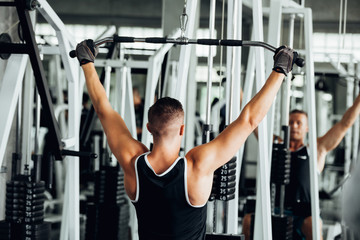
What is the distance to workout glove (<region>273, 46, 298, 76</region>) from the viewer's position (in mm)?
2256

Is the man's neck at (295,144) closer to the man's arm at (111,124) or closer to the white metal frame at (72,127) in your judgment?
the white metal frame at (72,127)

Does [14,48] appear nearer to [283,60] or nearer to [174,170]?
[174,170]

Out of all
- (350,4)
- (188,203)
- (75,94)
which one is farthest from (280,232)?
(350,4)

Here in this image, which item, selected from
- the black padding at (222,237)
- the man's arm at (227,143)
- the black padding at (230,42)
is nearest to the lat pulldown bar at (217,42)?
the black padding at (230,42)

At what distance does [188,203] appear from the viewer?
2092 mm

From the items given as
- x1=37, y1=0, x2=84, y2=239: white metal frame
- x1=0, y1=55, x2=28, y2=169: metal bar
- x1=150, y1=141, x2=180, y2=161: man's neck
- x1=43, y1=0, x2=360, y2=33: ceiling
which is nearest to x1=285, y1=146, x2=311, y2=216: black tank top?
x1=37, y1=0, x2=84, y2=239: white metal frame

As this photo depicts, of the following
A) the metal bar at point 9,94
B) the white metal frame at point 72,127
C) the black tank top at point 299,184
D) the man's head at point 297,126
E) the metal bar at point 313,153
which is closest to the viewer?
the metal bar at point 9,94

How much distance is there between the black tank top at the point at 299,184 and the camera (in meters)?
4.62

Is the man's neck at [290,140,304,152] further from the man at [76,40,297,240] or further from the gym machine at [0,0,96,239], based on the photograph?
the man at [76,40,297,240]

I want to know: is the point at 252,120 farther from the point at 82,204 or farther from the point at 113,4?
the point at 113,4

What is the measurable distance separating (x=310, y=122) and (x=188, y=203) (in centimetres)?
200

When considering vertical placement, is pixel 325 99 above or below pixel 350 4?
below

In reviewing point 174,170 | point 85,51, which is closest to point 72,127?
point 85,51

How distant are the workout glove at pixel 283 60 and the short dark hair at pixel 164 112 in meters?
0.45
